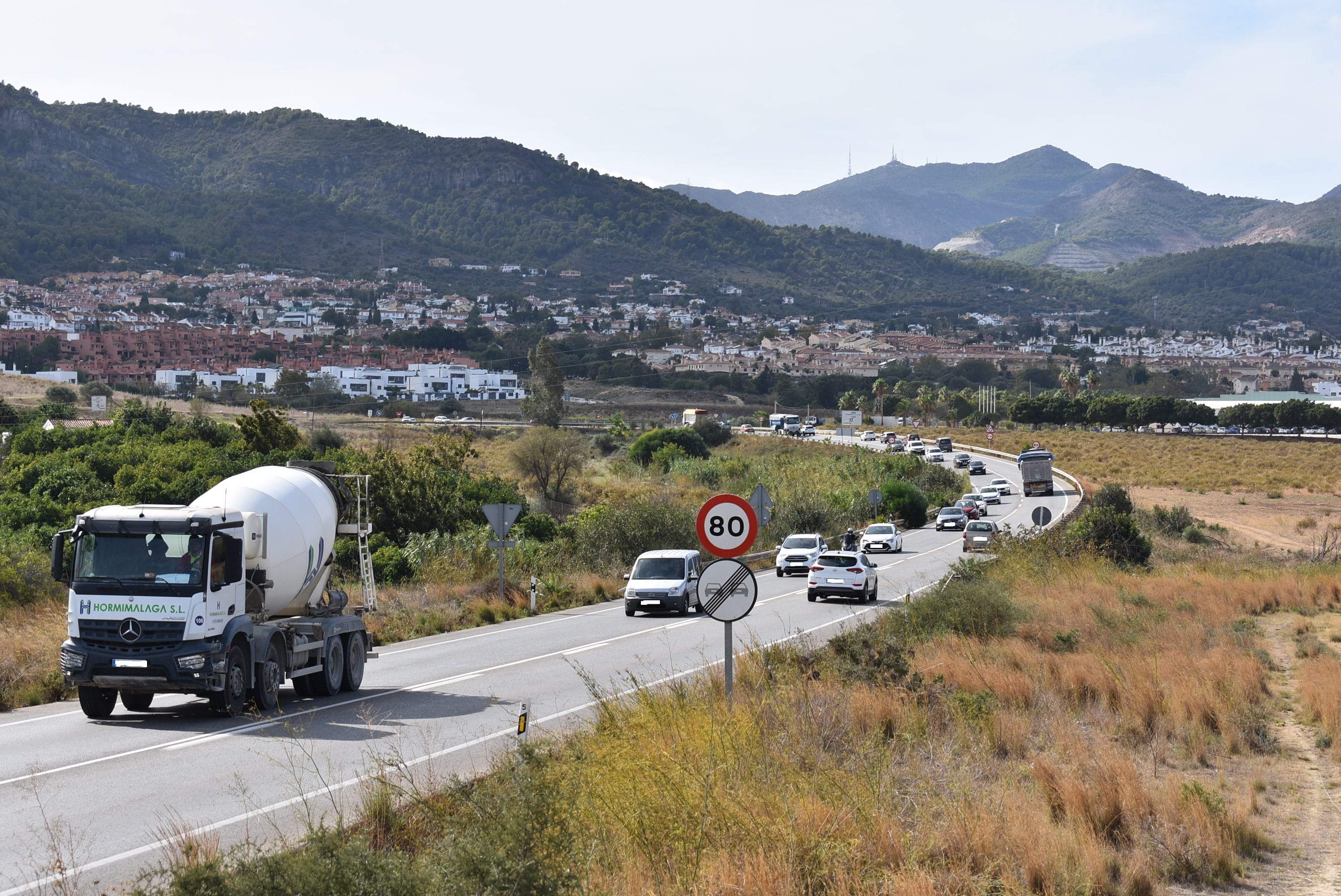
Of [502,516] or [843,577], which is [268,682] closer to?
[502,516]

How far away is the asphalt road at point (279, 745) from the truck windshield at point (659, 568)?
17.6ft

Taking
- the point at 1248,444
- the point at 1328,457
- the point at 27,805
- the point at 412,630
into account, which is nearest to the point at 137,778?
the point at 27,805

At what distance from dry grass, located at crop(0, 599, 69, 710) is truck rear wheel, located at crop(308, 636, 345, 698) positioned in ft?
11.4

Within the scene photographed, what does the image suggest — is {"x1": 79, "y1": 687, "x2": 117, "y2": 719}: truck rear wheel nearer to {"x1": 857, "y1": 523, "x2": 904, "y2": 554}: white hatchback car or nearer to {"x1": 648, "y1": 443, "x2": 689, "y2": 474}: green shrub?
{"x1": 857, "y1": 523, "x2": 904, "y2": 554}: white hatchback car

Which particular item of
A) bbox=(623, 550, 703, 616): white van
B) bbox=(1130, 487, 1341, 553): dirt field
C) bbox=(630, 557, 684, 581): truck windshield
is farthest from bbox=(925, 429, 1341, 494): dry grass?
bbox=(630, 557, 684, 581): truck windshield

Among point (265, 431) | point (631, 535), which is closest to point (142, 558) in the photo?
point (631, 535)

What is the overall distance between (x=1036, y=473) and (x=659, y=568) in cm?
4683

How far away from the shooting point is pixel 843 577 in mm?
29609

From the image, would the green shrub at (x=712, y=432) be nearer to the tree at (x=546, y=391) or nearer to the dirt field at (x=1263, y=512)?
the tree at (x=546, y=391)

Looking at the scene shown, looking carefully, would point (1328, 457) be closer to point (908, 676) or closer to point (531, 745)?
point (908, 676)

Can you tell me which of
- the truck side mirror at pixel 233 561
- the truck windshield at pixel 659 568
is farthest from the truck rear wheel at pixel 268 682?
the truck windshield at pixel 659 568

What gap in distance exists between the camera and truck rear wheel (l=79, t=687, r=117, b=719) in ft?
46.1

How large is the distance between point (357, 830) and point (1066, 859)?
469cm

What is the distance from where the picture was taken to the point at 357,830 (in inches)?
324
